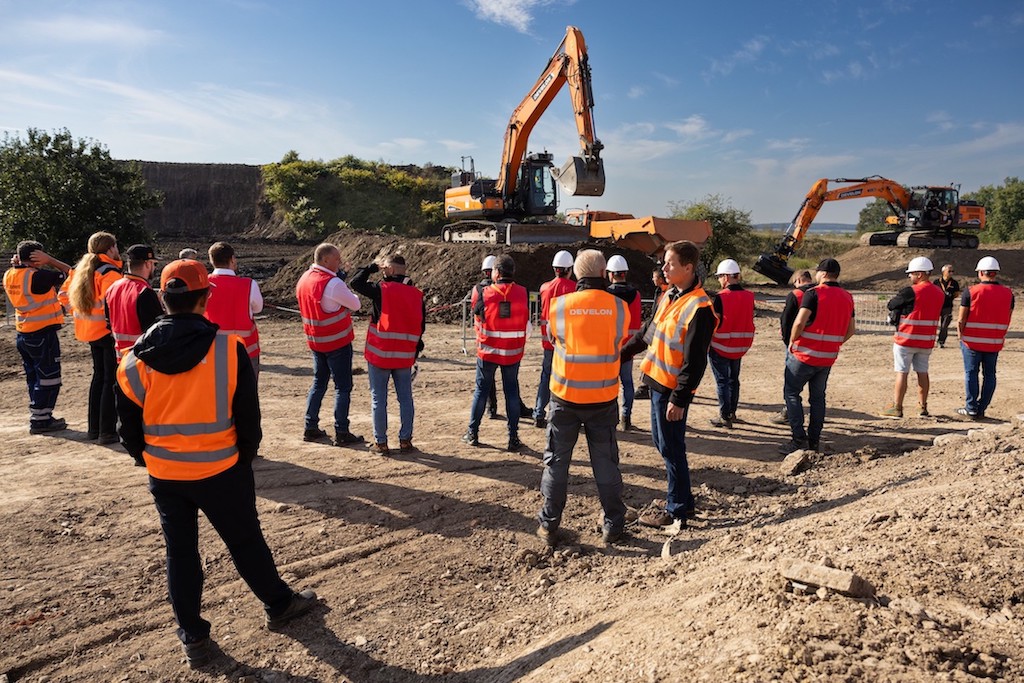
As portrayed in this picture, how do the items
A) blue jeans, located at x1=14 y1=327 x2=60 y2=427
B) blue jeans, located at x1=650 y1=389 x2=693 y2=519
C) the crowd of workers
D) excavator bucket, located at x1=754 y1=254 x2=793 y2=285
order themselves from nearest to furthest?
the crowd of workers, blue jeans, located at x1=650 y1=389 x2=693 y2=519, blue jeans, located at x1=14 y1=327 x2=60 y2=427, excavator bucket, located at x1=754 y1=254 x2=793 y2=285

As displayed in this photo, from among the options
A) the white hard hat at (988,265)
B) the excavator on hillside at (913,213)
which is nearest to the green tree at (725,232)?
the excavator on hillside at (913,213)

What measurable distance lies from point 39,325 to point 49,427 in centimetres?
113

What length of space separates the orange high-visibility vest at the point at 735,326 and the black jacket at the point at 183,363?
222 inches

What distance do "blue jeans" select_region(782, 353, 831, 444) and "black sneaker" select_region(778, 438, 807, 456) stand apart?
43 mm

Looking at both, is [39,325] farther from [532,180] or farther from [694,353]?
[532,180]

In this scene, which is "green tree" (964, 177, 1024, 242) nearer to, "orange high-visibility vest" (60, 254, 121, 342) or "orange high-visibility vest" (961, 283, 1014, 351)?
"orange high-visibility vest" (961, 283, 1014, 351)

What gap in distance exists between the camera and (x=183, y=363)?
10.3 ft

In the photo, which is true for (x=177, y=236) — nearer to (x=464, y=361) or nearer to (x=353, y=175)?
(x=353, y=175)

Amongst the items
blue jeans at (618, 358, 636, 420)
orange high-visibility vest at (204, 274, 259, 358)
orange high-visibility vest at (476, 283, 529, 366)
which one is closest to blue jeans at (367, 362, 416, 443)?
orange high-visibility vest at (476, 283, 529, 366)

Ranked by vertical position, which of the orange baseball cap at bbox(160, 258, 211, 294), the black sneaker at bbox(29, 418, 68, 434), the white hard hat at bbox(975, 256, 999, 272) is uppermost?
the white hard hat at bbox(975, 256, 999, 272)

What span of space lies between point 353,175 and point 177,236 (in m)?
11.6

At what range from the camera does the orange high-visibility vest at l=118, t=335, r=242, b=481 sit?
3.20m

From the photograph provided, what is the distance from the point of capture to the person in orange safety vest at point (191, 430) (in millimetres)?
3174

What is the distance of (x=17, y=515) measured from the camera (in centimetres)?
496
